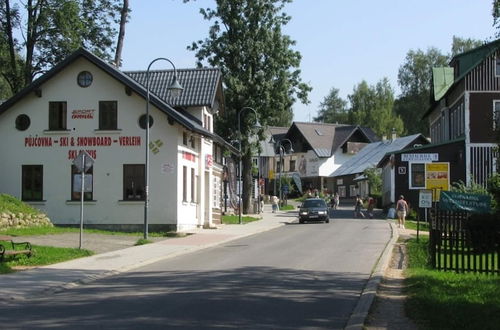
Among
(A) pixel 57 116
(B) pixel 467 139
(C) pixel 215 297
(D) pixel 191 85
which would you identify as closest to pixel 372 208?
(B) pixel 467 139

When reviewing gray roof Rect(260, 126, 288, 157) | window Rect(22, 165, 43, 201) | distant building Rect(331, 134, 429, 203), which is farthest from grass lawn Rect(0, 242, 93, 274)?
gray roof Rect(260, 126, 288, 157)

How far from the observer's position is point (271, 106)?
49.2m

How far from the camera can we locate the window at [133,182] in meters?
31.1

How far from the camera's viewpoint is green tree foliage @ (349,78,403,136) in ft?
328

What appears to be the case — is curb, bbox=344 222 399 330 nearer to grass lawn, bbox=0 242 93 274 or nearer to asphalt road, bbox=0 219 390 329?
asphalt road, bbox=0 219 390 329

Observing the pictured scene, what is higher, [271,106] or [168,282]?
[271,106]

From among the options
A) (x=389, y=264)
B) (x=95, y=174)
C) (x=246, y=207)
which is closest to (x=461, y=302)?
(x=389, y=264)

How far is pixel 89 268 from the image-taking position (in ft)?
55.9

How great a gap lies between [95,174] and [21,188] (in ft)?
12.0

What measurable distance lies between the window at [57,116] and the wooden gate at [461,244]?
20465 mm

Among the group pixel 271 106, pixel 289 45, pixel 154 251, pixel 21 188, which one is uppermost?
pixel 289 45

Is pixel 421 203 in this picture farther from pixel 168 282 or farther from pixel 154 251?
pixel 168 282

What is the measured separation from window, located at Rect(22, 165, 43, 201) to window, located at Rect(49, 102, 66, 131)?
199 centimetres

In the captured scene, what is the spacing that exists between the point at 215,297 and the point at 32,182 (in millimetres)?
22352
